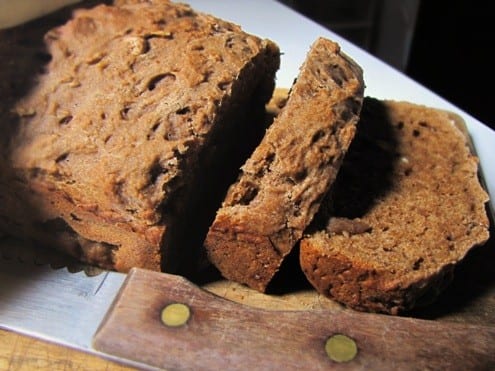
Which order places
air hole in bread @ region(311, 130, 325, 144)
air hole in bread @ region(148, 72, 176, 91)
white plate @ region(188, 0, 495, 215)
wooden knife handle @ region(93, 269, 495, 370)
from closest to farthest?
wooden knife handle @ region(93, 269, 495, 370) < air hole in bread @ region(311, 130, 325, 144) < air hole in bread @ region(148, 72, 176, 91) < white plate @ region(188, 0, 495, 215)

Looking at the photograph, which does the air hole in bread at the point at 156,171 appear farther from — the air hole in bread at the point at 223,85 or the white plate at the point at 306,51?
the white plate at the point at 306,51

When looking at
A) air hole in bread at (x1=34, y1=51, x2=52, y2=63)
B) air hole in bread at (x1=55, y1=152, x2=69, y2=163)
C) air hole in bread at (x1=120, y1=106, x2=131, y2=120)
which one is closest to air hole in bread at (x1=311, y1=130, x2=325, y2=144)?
air hole in bread at (x1=120, y1=106, x2=131, y2=120)

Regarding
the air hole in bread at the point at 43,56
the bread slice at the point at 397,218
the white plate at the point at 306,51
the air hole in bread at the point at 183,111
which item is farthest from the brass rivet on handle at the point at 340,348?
the air hole in bread at the point at 43,56

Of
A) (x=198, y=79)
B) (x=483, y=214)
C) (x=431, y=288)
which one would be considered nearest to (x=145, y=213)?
(x=198, y=79)

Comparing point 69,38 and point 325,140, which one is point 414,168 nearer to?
point 325,140

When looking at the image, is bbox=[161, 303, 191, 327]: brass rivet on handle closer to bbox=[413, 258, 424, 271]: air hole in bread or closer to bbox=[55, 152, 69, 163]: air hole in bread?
bbox=[55, 152, 69, 163]: air hole in bread

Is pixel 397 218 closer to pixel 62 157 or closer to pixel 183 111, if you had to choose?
pixel 183 111
